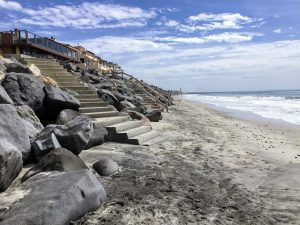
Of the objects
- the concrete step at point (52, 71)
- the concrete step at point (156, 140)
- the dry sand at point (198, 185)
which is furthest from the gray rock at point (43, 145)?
the concrete step at point (52, 71)

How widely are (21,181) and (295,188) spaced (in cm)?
473

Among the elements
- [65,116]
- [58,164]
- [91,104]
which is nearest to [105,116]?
[91,104]

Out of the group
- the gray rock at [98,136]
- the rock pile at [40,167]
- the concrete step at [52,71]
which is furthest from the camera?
the concrete step at [52,71]

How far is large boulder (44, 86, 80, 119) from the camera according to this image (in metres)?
10.2

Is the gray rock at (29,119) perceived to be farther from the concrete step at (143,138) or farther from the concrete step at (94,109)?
the concrete step at (94,109)

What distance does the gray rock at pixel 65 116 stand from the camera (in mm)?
9680

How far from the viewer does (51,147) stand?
23.2ft

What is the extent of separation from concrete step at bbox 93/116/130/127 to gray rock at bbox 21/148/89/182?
171 inches

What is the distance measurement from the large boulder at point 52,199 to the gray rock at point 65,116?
4109mm

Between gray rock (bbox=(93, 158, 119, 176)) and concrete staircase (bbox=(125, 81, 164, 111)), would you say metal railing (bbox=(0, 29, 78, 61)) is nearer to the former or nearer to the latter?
concrete staircase (bbox=(125, 81, 164, 111))

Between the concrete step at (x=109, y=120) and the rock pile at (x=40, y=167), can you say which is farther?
the concrete step at (x=109, y=120)

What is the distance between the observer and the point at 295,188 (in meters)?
6.93

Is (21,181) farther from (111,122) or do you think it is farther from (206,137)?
(206,137)

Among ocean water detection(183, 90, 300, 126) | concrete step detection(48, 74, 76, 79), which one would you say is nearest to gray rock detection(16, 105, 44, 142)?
concrete step detection(48, 74, 76, 79)
